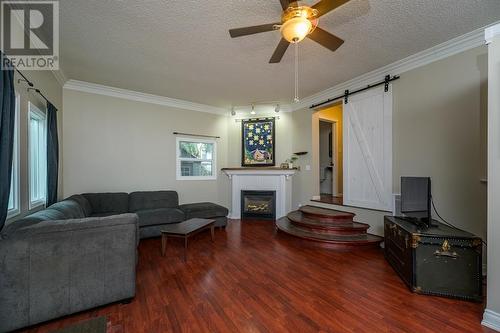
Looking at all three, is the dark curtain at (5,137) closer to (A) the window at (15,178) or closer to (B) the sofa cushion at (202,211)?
(A) the window at (15,178)

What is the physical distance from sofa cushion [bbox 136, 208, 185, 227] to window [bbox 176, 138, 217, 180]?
1205mm

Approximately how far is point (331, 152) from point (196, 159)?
387 cm

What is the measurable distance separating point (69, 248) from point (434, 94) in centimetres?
460

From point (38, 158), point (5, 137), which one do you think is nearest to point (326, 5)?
point (5, 137)

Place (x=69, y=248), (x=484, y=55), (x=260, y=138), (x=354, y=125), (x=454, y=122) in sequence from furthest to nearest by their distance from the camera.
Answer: (x=260, y=138)
(x=354, y=125)
(x=454, y=122)
(x=484, y=55)
(x=69, y=248)

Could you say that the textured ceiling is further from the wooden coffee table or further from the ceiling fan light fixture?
the wooden coffee table

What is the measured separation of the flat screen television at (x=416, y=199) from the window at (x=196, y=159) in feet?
13.4

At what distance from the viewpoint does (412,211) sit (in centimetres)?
269

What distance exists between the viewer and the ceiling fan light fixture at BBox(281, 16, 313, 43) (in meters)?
1.75

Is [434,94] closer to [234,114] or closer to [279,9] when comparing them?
[279,9]

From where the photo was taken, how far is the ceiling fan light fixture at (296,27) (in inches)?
69.0

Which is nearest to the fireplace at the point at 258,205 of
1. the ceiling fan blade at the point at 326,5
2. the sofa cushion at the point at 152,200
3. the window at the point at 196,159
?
the window at the point at 196,159

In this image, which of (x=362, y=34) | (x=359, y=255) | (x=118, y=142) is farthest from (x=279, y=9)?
(x=118, y=142)

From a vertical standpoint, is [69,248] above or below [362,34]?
below
